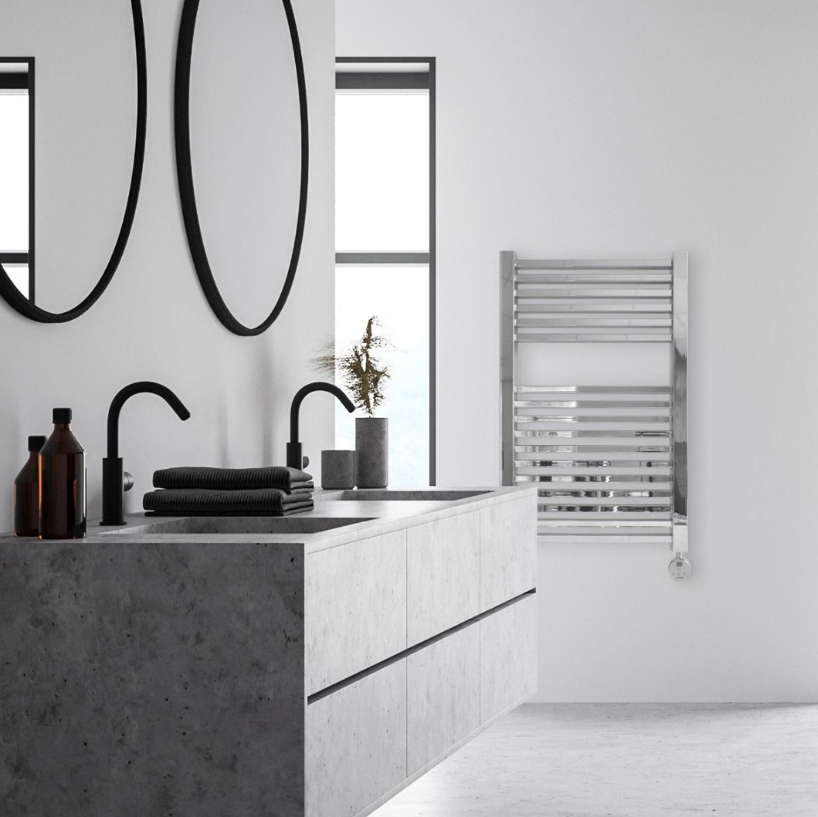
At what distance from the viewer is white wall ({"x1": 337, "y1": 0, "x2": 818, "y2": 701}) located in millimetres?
4043

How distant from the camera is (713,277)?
13.3ft

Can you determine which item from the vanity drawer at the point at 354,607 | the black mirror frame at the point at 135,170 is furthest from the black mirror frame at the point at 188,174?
the vanity drawer at the point at 354,607

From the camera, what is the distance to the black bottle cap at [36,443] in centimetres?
160

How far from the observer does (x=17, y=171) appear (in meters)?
1.73

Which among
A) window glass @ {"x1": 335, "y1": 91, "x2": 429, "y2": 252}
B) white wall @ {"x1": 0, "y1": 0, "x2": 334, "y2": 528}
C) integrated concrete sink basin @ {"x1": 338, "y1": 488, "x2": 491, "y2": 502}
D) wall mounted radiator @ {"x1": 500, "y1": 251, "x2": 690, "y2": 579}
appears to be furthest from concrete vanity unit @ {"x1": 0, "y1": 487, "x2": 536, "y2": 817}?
window glass @ {"x1": 335, "y1": 91, "x2": 429, "y2": 252}

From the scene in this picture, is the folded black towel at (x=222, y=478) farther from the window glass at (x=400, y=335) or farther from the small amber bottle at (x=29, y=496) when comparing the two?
the window glass at (x=400, y=335)

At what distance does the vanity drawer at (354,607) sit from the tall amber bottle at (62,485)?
33 cm

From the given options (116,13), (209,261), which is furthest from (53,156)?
(209,261)

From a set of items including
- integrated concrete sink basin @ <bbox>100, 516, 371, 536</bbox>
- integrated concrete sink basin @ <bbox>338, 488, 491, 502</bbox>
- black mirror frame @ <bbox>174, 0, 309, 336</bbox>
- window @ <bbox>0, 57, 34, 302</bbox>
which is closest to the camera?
window @ <bbox>0, 57, 34, 302</bbox>

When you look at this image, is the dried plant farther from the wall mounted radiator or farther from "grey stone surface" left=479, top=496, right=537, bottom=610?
the wall mounted radiator

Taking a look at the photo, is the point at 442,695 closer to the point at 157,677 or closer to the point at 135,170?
the point at 157,677

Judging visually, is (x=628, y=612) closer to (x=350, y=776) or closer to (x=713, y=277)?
(x=713, y=277)

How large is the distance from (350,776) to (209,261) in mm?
1125

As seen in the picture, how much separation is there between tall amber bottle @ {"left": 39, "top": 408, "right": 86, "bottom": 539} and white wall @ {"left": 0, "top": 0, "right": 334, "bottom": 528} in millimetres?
65
